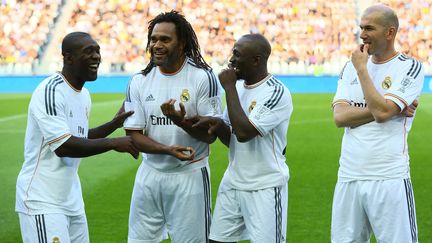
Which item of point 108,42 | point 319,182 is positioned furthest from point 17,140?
point 108,42

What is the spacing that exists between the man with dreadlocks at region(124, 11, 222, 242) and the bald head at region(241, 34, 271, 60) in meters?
0.32

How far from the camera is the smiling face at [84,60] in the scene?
16.3 feet

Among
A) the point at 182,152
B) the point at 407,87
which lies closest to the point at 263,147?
the point at 182,152

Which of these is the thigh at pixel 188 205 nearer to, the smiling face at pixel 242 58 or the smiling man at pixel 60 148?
the smiling man at pixel 60 148

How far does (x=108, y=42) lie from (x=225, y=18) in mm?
4618

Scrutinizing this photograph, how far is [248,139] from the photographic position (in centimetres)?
510

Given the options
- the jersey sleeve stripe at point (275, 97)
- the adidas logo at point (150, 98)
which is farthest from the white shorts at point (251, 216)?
the adidas logo at point (150, 98)

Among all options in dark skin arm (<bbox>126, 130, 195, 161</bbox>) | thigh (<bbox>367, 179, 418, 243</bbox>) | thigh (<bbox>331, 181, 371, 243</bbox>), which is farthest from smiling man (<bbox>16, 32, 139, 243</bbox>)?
thigh (<bbox>367, 179, 418, 243</bbox>)

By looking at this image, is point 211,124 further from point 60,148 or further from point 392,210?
point 392,210

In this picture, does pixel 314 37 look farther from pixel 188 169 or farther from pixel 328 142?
pixel 188 169

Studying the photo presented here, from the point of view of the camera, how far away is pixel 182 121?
4988 mm

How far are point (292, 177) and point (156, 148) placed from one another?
657 centimetres

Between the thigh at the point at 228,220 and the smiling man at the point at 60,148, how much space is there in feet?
2.43

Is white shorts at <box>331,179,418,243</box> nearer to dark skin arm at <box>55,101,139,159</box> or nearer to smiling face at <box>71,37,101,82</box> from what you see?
dark skin arm at <box>55,101,139,159</box>
